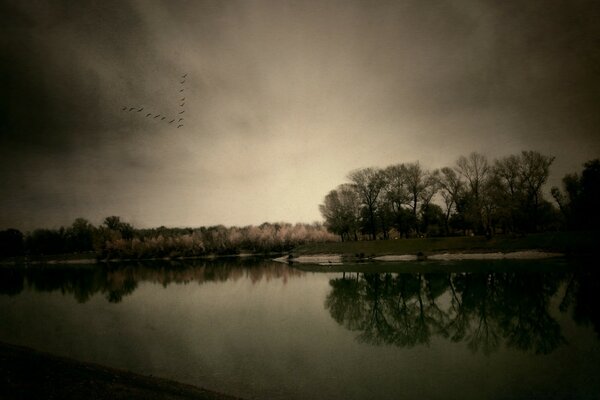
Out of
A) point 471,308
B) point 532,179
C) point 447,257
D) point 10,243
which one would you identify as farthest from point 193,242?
point 471,308

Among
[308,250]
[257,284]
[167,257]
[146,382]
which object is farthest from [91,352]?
[167,257]

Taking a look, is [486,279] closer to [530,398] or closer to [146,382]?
[530,398]

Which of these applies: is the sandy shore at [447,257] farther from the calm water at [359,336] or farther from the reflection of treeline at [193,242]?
the reflection of treeline at [193,242]

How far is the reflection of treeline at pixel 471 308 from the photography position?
680 inches

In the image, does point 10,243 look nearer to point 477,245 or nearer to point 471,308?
point 477,245

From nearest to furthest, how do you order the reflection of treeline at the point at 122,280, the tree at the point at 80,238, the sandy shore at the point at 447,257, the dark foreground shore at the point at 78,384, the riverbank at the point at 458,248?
the dark foreground shore at the point at 78,384 < the reflection of treeline at the point at 122,280 < the riverbank at the point at 458,248 < the sandy shore at the point at 447,257 < the tree at the point at 80,238

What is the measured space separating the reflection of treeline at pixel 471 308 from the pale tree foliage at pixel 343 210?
54181 mm

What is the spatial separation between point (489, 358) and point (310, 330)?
9299 millimetres

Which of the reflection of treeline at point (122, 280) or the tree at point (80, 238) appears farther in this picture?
the tree at point (80, 238)

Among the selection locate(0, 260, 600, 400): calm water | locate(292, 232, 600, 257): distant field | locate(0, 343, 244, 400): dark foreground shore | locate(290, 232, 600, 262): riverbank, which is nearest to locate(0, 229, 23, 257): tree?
locate(290, 232, 600, 262): riverbank

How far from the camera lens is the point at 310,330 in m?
19.7

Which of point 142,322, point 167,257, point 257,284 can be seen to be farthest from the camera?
point 167,257

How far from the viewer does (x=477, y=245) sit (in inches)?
2265

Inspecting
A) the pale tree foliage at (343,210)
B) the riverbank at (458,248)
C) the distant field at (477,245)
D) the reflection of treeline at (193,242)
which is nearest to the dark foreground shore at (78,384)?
the riverbank at (458,248)
